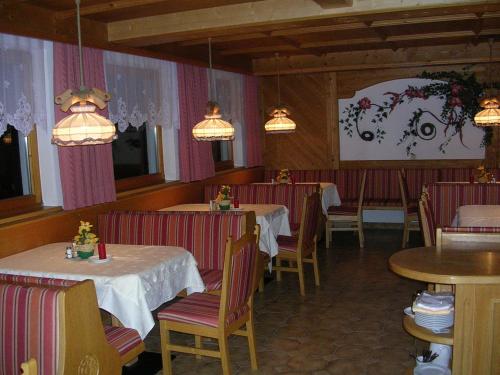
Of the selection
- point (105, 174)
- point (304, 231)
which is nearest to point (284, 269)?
point (304, 231)

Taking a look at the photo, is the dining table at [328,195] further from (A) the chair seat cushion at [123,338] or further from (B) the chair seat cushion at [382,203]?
(A) the chair seat cushion at [123,338]

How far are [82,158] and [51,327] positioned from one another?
2.60m

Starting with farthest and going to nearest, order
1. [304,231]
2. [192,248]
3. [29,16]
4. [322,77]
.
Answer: [322,77] < [304,231] < [192,248] < [29,16]

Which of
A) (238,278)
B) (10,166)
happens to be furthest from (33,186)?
(238,278)

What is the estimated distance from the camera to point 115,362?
9.04ft

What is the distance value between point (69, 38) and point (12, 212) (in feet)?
4.92

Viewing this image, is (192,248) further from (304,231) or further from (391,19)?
(391,19)

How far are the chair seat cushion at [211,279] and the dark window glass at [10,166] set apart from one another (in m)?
1.68

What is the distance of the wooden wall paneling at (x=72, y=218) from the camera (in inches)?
163

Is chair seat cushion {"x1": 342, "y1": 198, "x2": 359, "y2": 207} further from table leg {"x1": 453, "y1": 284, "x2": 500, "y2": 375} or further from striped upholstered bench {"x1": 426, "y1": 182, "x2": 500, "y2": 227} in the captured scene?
table leg {"x1": 453, "y1": 284, "x2": 500, "y2": 375}

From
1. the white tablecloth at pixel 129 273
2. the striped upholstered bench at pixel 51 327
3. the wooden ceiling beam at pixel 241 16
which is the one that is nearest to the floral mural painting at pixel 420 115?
the wooden ceiling beam at pixel 241 16

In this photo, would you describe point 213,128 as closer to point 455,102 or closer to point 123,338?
point 123,338

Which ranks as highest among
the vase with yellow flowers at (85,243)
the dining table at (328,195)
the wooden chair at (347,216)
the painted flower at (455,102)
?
the painted flower at (455,102)

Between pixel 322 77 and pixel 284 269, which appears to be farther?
pixel 322 77
